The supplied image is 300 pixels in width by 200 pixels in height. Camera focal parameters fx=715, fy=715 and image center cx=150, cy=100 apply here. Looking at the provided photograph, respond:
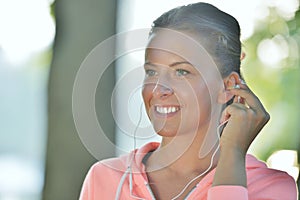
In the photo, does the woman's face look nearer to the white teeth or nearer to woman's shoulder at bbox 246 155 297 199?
the white teeth

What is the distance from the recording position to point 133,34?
1312mm

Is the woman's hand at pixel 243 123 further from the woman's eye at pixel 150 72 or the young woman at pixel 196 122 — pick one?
the woman's eye at pixel 150 72

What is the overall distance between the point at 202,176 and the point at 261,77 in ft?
3.80

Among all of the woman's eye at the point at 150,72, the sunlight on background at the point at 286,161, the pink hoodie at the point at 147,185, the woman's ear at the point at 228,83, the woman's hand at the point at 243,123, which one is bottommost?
the sunlight on background at the point at 286,161

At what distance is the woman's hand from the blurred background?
0.58 m

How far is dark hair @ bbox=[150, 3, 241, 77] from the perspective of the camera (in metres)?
1.23

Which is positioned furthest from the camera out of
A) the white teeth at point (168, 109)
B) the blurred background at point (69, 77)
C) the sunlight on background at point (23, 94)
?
the sunlight on background at point (23, 94)

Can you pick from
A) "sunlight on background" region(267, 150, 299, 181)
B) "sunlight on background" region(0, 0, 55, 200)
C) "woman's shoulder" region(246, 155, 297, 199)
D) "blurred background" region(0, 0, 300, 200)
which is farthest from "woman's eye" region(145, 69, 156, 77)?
"sunlight on background" region(267, 150, 299, 181)

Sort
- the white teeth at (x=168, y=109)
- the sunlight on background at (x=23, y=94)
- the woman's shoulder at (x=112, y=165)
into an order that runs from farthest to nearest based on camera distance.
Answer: the sunlight on background at (x=23, y=94)
the woman's shoulder at (x=112, y=165)
the white teeth at (x=168, y=109)

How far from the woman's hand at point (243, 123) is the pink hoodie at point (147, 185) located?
76 millimetres

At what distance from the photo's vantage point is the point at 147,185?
1.28 m

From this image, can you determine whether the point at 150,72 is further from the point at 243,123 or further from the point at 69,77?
the point at 69,77

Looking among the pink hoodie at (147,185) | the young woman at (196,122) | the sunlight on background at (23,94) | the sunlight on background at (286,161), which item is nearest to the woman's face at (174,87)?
the young woman at (196,122)

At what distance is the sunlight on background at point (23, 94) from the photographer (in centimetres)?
211
